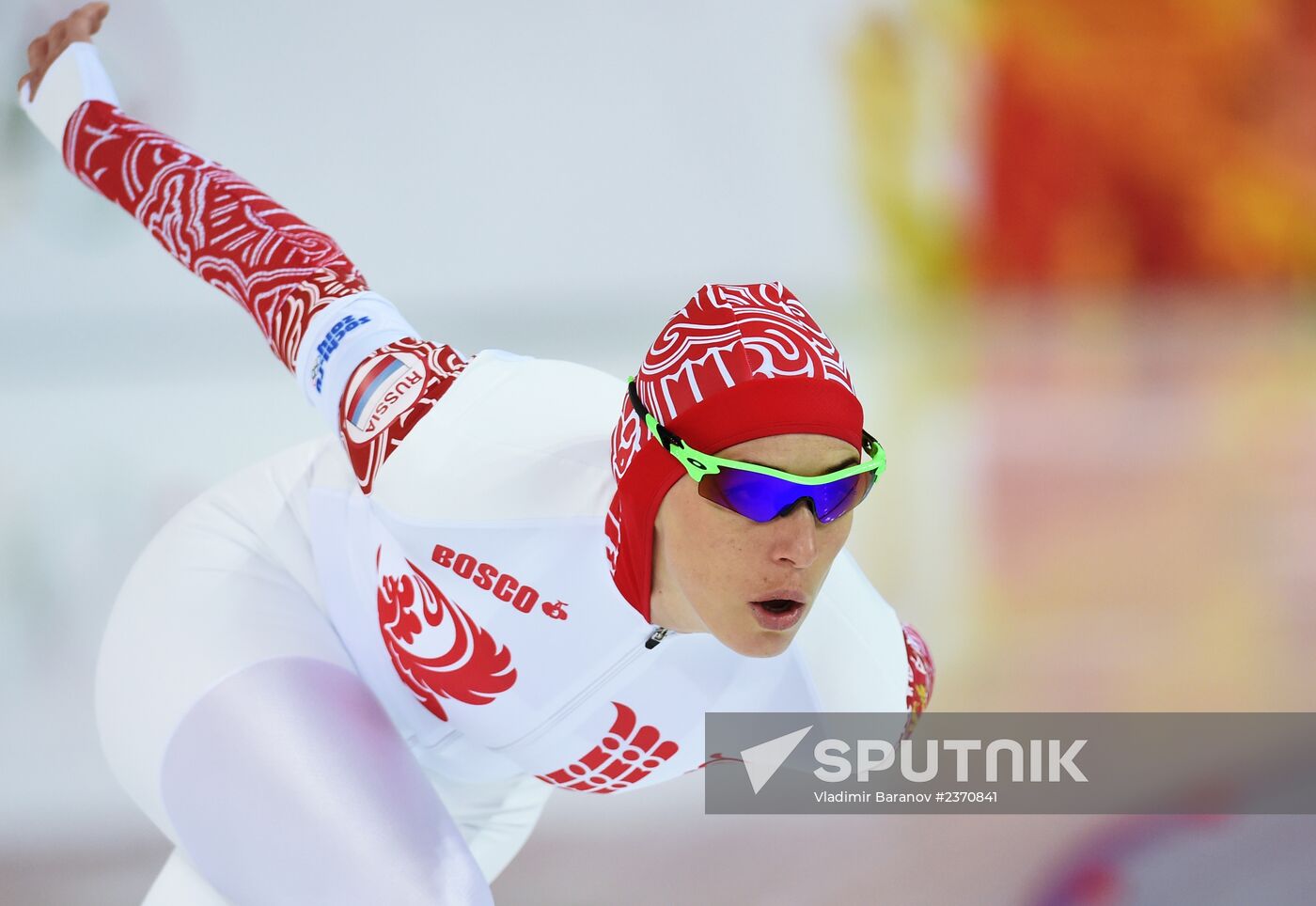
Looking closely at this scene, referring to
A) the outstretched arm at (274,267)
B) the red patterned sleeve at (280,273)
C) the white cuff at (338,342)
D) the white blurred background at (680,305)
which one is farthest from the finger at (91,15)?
the white cuff at (338,342)

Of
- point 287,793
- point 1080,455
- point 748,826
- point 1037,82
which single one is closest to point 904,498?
point 1080,455

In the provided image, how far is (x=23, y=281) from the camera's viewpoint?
245cm

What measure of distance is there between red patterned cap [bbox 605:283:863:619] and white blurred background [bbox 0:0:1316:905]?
41.3 inches

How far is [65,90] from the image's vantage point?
1.78m

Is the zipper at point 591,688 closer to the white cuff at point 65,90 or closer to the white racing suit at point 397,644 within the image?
the white racing suit at point 397,644

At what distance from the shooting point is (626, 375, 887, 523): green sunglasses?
3.20 feet

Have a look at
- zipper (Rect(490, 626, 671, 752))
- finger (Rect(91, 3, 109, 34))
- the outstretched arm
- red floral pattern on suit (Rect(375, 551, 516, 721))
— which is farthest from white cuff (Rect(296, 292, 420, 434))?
finger (Rect(91, 3, 109, 34))

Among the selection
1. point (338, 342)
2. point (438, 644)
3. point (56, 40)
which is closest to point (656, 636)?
point (438, 644)

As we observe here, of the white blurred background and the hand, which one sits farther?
the white blurred background

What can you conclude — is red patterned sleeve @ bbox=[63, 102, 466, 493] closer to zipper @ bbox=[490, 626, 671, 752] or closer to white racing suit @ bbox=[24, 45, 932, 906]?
white racing suit @ bbox=[24, 45, 932, 906]

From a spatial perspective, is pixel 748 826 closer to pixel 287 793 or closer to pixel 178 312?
pixel 287 793

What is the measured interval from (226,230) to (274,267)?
0.08 meters

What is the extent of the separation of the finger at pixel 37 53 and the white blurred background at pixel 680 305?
546mm

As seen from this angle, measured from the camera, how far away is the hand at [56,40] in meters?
1.85
